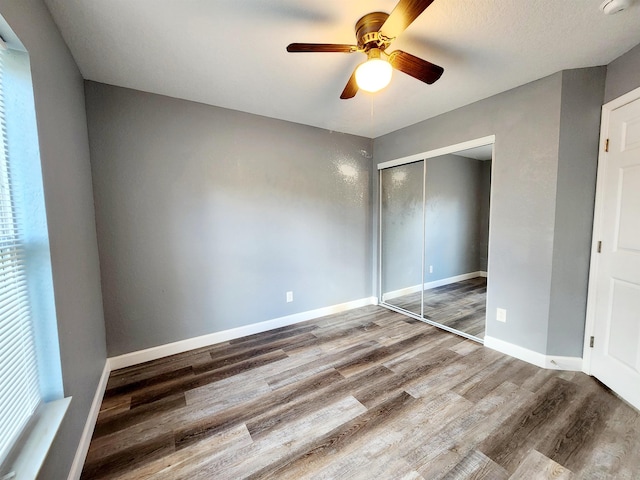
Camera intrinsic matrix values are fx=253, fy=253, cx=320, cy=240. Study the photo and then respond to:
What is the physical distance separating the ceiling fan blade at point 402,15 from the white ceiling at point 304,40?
0.63 ft

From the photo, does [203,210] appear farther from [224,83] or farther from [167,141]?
[224,83]

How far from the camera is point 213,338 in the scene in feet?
8.48

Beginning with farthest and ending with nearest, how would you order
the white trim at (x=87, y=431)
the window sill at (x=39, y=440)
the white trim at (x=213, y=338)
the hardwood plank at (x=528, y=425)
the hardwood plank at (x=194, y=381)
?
the white trim at (x=213, y=338), the hardwood plank at (x=194, y=381), the hardwood plank at (x=528, y=425), the white trim at (x=87, y=431), the window sill at (x=39, y=440)

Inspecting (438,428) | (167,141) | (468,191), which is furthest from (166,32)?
(468,191)

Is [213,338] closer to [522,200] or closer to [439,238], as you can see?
[439,238]

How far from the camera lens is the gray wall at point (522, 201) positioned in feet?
6.71

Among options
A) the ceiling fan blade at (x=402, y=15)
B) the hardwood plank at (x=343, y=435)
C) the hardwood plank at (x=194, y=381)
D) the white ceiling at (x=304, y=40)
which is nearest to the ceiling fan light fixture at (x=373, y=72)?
the ceiling fan blade at (x=402, y=15)

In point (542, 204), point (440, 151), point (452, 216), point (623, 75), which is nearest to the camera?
point (623, 75)

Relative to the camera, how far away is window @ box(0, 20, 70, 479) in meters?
0.91

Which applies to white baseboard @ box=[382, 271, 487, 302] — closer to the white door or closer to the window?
the white door

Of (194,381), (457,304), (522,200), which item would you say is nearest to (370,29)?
(522,200)

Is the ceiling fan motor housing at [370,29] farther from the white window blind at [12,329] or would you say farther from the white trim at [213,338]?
the white trim at [213,338]

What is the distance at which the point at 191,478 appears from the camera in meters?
1.26

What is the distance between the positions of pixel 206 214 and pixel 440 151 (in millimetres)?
2570
